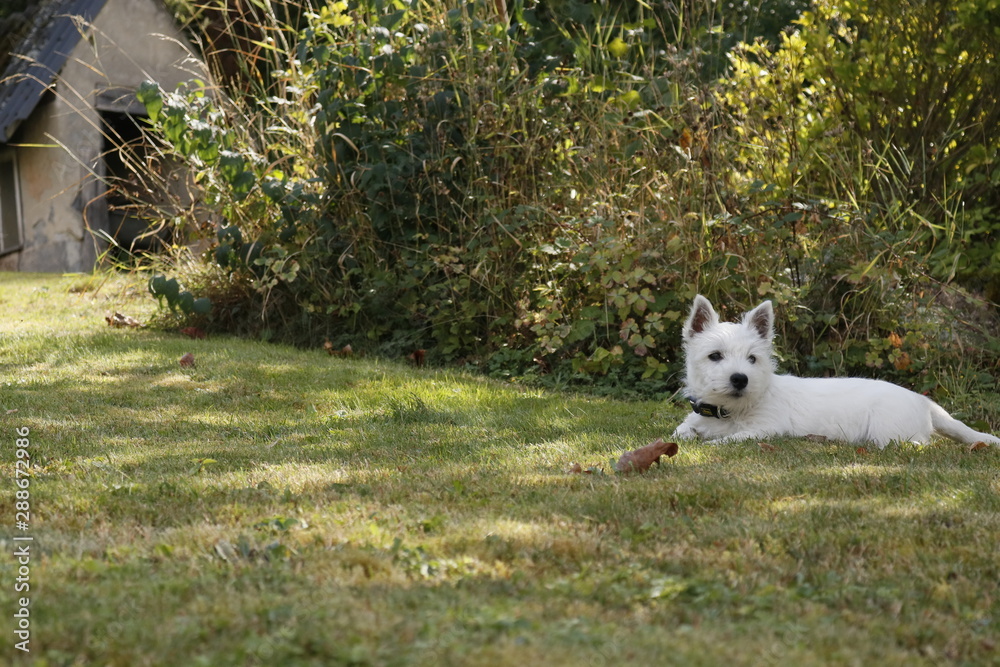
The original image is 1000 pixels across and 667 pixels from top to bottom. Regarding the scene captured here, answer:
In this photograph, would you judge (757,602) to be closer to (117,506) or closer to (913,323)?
(117,506)

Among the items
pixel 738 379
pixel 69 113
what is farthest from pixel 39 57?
pixel 738 379

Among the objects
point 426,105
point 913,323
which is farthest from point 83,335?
point 913,323

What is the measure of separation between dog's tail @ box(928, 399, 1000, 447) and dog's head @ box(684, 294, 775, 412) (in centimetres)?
93

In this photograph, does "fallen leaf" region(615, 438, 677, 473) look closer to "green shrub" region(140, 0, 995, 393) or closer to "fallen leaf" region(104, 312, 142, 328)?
"green shrub" region(140, 0, 995, 393)

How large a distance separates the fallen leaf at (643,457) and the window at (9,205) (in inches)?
461

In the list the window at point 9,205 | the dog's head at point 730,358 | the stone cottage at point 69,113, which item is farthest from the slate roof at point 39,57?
the dog's head at point 730,358

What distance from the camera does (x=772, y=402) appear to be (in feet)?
18.8

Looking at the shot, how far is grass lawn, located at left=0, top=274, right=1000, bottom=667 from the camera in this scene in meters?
2.68

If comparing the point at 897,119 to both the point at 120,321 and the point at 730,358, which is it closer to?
the point at 730,358

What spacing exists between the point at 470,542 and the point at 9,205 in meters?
12.8

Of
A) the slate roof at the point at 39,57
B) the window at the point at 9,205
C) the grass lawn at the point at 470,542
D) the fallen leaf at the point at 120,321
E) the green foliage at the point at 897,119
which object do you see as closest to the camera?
the grass lawn at the point at 470,542

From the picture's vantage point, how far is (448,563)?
3.25 m

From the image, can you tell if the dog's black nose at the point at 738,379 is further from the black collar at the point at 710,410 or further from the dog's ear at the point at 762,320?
the dog's ear at the point at 762,320

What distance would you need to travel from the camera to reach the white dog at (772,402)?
18.1 ft
